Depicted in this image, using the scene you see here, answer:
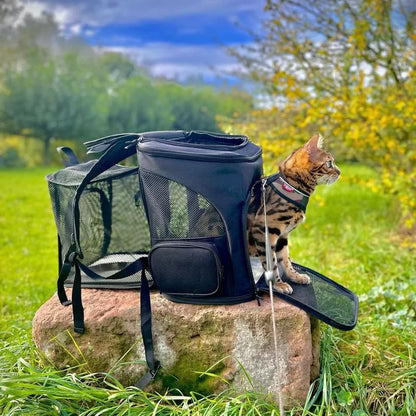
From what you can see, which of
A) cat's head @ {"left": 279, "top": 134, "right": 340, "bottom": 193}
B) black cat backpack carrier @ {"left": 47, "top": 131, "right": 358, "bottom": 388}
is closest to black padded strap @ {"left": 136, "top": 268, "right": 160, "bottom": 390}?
black cat backpack carrier @ {"left": 47, "top": 131, "right": 358, "bottom": 388}

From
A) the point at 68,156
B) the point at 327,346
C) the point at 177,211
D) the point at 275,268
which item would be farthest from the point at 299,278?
the point at 68,156

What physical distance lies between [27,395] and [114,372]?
0.42 meters

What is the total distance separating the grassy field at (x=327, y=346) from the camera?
7.17ft

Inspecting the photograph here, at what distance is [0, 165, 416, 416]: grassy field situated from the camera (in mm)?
2186

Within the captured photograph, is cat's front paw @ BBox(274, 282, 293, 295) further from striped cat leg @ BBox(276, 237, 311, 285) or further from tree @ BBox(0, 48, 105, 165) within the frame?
tree @ BBox(0, 48, 105, 165)

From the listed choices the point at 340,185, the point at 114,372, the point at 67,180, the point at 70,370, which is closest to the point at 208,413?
the point at 114,372

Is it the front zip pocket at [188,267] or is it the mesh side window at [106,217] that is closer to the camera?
the front zip pocket at [188,267]

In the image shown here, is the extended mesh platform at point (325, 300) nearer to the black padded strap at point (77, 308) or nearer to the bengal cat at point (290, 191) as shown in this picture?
the bengal cat at point (290, 191)

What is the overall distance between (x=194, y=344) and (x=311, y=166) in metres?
0.97

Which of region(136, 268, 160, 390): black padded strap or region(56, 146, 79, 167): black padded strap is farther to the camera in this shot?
region(56, 146, 79, 167): black padded strap

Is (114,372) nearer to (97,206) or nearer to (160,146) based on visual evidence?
(97,206)

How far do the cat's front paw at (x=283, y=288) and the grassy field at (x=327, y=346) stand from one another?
45 centimetres

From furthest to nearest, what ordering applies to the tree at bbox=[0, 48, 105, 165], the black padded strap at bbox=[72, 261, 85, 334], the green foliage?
the green foliage → the tree at bbox=[0, 48, 105, 165] → the black padded strap at bbox=[72, 261, 85, 334]

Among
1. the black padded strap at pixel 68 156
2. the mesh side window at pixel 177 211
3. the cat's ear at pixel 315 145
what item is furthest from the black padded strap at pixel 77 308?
the cat's ear at pixel 315 145
